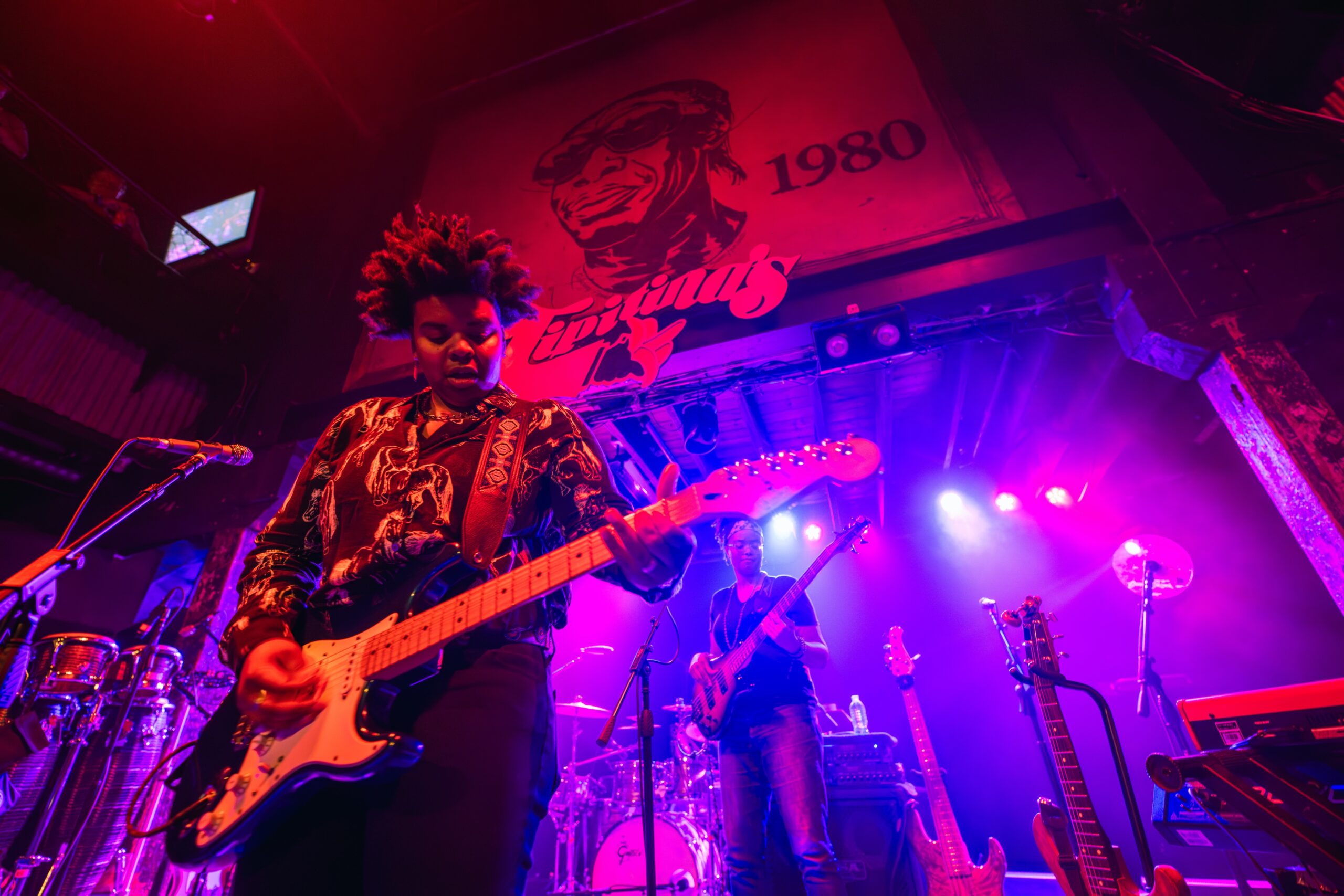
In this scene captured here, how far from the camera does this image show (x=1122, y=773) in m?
2.95

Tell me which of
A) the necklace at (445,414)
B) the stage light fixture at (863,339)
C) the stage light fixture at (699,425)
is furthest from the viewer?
the stage light fixture at (699,425)

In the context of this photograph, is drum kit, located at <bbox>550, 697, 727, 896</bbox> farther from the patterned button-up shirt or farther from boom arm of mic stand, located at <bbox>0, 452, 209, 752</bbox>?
boom arm of mic stand, located at <bbox>0, 452, 209, 752</bbox>

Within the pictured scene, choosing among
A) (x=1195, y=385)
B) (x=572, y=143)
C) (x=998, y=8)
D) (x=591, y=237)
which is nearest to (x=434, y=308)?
(x=591, y=237)

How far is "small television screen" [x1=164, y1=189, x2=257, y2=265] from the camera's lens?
632 centimetres

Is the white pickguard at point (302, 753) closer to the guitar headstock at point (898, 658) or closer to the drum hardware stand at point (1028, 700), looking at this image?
the drum hardware stand at point (1028, 700)

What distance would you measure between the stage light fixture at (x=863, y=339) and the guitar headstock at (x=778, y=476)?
9.80 feet

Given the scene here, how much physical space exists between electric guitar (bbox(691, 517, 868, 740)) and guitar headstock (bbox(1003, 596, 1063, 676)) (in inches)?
53.0

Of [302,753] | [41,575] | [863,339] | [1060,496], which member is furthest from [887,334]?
[1060,496]

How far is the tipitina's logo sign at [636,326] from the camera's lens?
195 inches

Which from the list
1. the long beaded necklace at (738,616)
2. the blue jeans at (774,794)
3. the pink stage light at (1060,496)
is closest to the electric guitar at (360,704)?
the blue jeans at (774,794)

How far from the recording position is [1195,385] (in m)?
5.92

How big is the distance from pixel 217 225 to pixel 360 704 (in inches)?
328

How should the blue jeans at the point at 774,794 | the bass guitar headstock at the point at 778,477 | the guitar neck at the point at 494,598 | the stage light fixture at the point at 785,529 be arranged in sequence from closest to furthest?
the guitar neck at the point at 494,598, the bass guitar headstock at the point at 778,477, the blue jeans at the point at 774,794, the stage light fixture at the point at 785,529

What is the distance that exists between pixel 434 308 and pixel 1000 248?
13.9 ft
